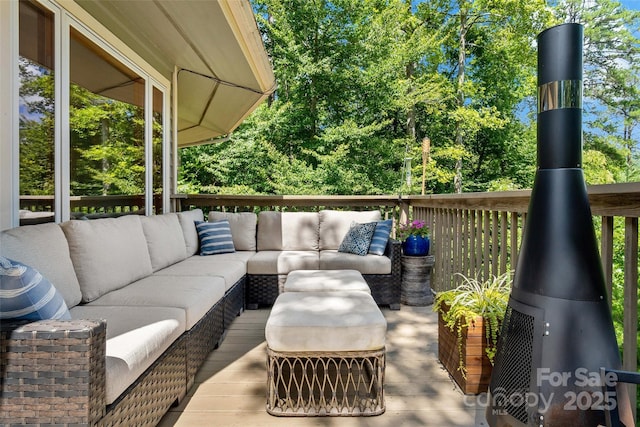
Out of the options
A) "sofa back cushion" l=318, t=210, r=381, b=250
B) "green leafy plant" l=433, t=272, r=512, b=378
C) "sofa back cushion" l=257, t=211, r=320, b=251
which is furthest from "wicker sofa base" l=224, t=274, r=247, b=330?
"green leafy plant" l=433, t=272, r=512, b=378

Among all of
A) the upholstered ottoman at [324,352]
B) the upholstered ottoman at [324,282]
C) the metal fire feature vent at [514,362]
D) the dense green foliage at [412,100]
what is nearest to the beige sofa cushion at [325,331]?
the upholstered ottoman at [324,352]

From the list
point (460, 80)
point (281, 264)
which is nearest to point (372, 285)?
point (281, 264)

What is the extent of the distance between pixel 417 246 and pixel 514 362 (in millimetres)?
2661

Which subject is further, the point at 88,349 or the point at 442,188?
the point at 442,188

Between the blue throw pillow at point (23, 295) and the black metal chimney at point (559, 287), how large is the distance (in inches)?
65.6

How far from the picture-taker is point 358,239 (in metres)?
4.23

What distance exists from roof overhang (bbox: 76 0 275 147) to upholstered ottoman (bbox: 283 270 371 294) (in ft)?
6.70

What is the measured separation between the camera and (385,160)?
11133 millimetres

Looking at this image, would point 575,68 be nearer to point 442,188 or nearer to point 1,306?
point 1,306

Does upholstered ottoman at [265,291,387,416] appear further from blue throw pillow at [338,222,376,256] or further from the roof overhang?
the roof overhang

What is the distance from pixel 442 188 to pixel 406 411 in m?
11.1

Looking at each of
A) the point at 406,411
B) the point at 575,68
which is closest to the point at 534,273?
the point at 575,68

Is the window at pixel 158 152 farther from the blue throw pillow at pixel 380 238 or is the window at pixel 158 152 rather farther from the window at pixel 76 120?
the blue throw pillow at pixel 380 238

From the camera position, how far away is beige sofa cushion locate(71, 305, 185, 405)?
1.44 m
